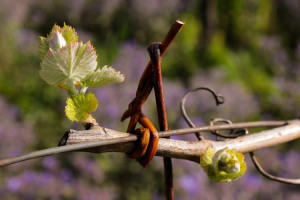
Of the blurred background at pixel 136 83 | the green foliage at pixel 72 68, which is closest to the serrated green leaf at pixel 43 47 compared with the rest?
the green foliage at pixel 72 68

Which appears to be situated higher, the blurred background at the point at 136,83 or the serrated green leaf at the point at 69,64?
the blurred background at the point at 136,83

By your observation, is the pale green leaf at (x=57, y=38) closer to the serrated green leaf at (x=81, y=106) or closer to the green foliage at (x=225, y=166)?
the serrated green leaf at (x=81, y=106)

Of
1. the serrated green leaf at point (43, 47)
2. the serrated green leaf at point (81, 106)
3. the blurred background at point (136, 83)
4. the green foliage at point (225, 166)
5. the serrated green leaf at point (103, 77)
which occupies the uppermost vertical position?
the blurred background at point (136, 83)

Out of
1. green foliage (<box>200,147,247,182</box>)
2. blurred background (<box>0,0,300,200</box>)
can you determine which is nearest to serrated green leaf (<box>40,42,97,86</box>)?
green foliage (<box>200,147,247,182</box>)

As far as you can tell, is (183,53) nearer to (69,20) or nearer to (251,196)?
(69,20)

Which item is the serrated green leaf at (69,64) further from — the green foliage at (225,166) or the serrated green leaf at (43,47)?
the green foliage at (225,166)

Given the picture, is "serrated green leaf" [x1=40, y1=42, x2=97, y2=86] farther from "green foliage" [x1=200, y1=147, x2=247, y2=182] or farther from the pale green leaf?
"green foliage" [x1=200, y1=147, x2=247, y2=182]

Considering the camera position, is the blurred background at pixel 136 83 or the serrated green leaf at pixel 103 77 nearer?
the serrated green leaf at pixel 103 77

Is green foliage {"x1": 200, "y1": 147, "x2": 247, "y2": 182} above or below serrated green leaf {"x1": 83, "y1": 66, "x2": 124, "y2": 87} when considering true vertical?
below
